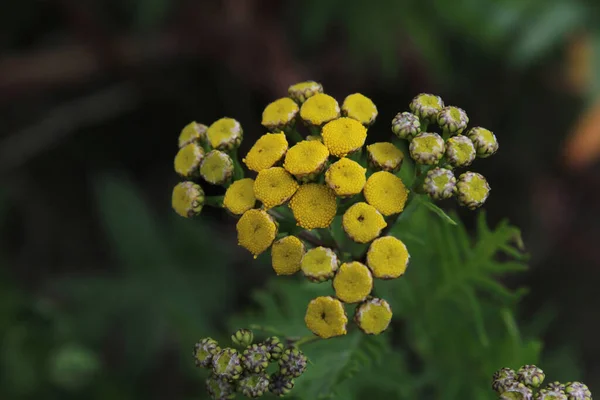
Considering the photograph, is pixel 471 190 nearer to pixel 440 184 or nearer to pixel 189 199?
pixel 440 184

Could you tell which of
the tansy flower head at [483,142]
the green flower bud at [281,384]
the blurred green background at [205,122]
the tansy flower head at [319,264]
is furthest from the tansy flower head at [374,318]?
the blurred green background at [205,122]

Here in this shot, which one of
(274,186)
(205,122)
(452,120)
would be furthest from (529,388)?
(205,122)

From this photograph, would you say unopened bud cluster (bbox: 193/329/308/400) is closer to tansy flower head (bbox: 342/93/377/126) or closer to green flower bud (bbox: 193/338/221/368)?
green flower bud (bbox: 193/338/221/368)

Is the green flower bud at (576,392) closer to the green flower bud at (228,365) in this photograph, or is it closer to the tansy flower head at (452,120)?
the tansy flower head at (452,120)

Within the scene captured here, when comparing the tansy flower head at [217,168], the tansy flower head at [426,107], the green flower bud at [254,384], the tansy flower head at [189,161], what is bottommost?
the green flower bud at [254,384]

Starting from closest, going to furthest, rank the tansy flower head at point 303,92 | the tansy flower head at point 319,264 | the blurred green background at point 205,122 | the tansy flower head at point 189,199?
1. the tansy flower head at point 319,264
2. the tansy flower head at point 189,199
3. the tansy flower head at point 303,92
4. the blurred green background at point 205,122

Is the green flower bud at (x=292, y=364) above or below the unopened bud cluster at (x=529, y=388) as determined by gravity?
below

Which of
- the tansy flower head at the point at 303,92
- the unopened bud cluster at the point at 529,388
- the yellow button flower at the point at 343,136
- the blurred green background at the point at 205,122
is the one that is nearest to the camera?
the unopened bud cluster at the point at 529,388
